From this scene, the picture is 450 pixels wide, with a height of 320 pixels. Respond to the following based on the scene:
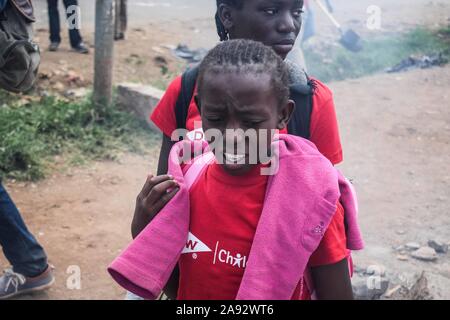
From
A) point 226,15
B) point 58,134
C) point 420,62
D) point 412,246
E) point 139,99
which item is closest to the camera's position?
point 226,15

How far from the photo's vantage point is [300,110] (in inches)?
60.7

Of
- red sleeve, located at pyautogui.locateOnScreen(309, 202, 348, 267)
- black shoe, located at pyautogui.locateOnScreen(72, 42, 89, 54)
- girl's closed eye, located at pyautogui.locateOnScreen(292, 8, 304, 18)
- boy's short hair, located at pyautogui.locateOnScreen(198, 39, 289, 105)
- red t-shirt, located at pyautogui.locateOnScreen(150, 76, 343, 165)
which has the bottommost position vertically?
black shoe, located at pyautogui.locateOnScreen(72, 42, 89, 54)

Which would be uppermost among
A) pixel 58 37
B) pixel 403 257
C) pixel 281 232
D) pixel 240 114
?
pixel 240 114

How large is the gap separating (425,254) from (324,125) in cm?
177

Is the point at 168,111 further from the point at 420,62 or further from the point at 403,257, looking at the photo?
the point at 420,62

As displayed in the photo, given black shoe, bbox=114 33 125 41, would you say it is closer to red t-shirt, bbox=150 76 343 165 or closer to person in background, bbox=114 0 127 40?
person in background, bbox=114 0 127 40

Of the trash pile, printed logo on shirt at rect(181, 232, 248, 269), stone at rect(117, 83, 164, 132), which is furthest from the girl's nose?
the trash pile

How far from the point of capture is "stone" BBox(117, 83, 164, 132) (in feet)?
16.0

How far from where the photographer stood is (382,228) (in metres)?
3.40

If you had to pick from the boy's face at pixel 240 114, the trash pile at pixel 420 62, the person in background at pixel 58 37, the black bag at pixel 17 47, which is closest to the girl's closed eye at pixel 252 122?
the boy's face at pixel 240 114

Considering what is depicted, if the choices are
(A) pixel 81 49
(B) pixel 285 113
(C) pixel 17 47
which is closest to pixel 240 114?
(B) pixel 285 113

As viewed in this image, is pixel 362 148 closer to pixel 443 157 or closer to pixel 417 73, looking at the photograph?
pixel 443 157

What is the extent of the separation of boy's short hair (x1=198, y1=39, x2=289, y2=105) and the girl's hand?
23 cm

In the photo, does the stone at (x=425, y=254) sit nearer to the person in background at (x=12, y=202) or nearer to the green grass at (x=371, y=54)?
the person in background at (x=12, y=202)
